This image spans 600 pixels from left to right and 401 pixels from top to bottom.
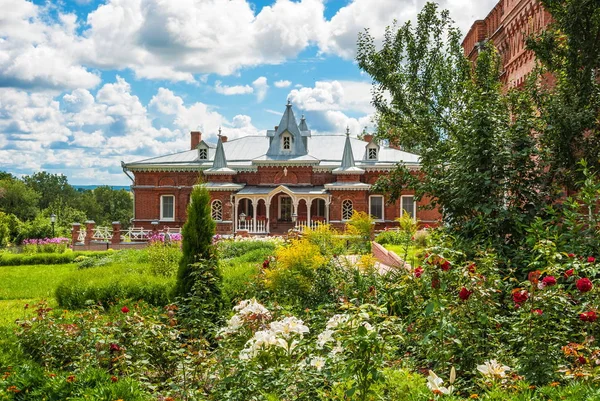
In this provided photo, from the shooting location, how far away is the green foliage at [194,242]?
867 cm

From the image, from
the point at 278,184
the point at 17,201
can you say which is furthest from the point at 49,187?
the point at 278,184

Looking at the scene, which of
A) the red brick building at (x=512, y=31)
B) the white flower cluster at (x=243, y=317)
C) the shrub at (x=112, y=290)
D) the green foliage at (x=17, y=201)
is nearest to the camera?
the white flower cluster at (x=243, y=317)

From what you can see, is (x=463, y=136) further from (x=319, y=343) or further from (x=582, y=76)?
(x=319, y=343)

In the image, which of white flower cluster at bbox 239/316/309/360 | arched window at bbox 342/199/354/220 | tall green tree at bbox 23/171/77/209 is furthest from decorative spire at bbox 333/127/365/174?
tall green tree at bbox 23/171/77/209

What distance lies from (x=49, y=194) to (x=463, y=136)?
82.3 meters

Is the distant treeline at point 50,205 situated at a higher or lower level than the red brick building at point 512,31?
lower

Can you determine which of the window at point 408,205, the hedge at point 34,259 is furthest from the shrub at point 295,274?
the window at point 408,205

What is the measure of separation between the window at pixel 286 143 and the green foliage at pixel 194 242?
23002 millimetres

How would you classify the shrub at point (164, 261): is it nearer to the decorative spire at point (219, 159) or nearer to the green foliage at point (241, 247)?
the green foliage at point (241, 247)

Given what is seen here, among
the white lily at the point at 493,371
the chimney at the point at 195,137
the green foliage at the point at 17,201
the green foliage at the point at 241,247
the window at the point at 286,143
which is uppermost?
the chimney at the point at 195,137

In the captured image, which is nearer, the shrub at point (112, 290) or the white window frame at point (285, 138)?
the shrub at point (112, 290)

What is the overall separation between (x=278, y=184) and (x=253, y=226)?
3.01m

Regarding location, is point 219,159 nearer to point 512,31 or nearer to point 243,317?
point 512,31

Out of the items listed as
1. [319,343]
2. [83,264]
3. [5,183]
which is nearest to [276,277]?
[319,343]
